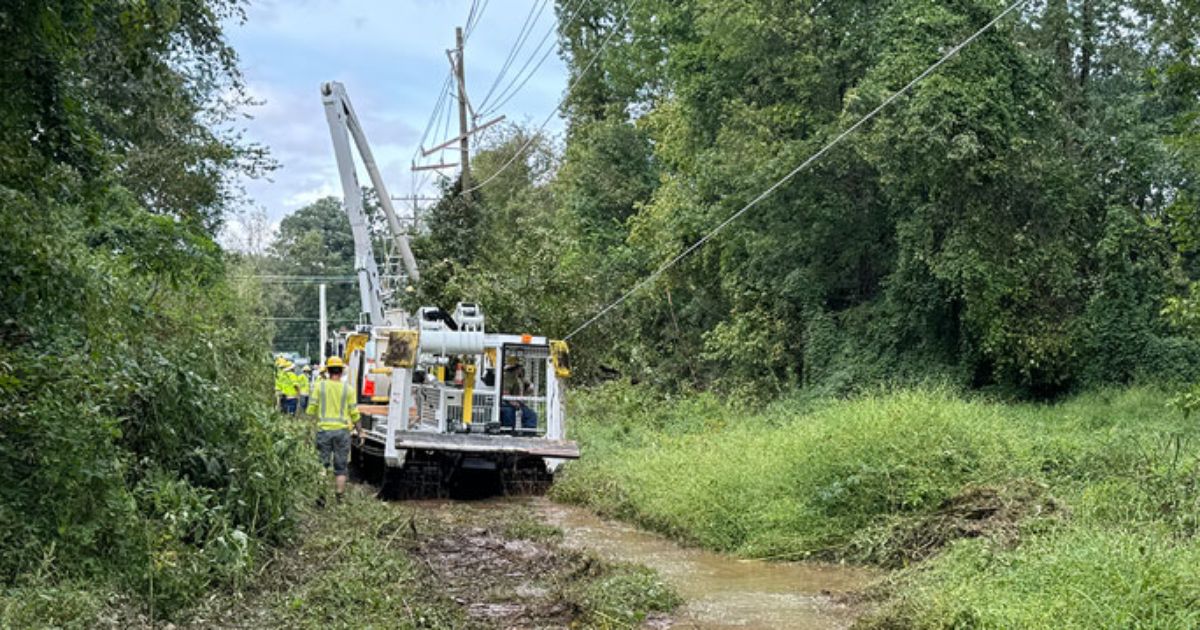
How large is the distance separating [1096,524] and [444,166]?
85.7 ft

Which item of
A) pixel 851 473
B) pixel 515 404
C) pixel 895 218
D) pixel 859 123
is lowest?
pixel 851 473

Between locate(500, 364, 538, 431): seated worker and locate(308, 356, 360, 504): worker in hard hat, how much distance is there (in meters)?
3.41

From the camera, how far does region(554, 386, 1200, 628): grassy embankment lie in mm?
6453

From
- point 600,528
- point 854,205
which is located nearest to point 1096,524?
point 600,528

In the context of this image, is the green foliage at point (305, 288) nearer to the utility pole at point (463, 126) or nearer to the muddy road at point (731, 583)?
the utility pole at point (463, 126)

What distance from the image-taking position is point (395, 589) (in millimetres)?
8008

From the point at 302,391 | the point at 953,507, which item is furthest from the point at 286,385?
the point at 953,507

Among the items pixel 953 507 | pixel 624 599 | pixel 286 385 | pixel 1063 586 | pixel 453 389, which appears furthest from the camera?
pixel 286 385

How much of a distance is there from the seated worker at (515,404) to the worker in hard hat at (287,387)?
3.35m

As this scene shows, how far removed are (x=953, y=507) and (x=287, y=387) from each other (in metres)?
12.3

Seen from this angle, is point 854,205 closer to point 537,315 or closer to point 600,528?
point 537,315

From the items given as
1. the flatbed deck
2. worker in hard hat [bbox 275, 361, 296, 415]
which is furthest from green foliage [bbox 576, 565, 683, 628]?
worker in hard hat [bbox 275, 361, 296, 415]

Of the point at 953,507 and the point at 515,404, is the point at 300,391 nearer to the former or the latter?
the point at 515,404

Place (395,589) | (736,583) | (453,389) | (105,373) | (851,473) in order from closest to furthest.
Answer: (105,373) < (395,589) < (736,583) < (851,473) < (453,389)
